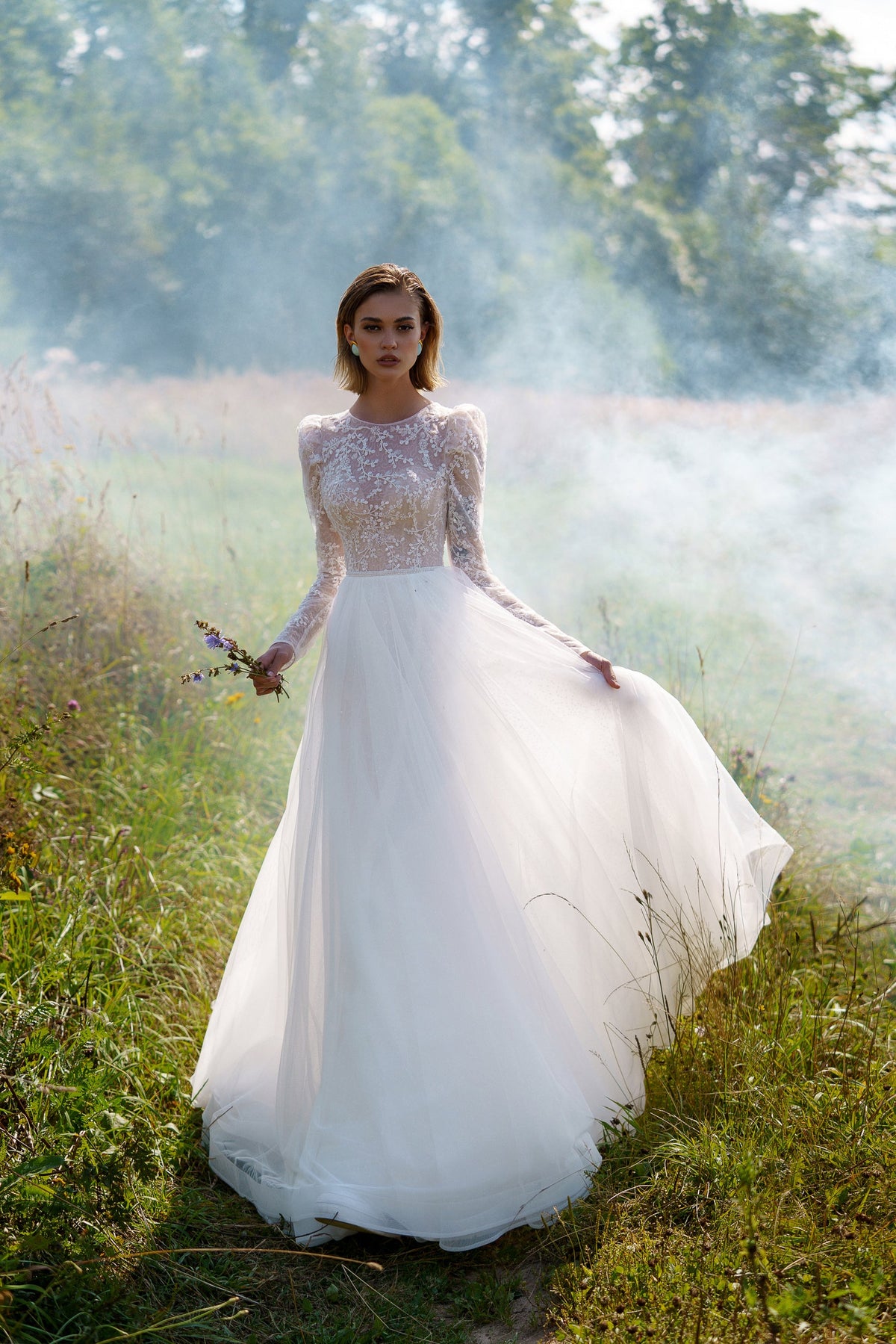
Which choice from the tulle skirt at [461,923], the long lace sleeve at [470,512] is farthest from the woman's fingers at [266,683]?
the long lace sleeve at [470,512]

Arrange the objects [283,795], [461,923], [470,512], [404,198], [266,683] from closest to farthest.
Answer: [461,923]
[266,683]
[470,512]
[283,795]
[404,198]

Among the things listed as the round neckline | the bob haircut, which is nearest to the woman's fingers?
the round neckline

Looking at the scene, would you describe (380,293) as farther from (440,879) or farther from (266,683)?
(440,879)

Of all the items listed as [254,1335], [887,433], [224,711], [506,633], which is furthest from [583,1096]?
[887,433]

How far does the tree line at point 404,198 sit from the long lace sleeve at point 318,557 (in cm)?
554

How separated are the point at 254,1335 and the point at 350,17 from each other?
10.0 meters

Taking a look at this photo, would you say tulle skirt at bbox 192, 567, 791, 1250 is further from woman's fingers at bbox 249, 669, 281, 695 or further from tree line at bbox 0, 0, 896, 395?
tree line at bbox 0, 0, 896, 395

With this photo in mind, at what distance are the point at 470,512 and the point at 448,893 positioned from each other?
0.95m

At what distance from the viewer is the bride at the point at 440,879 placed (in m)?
2.13

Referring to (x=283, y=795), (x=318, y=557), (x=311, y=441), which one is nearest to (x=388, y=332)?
(x=311, y=441)

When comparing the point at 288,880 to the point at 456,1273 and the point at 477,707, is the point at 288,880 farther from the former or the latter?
the point at 456,1273

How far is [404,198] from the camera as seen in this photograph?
8.70m

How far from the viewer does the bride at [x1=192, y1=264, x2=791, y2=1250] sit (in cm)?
213

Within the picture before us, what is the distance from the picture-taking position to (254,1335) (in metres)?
1.90
